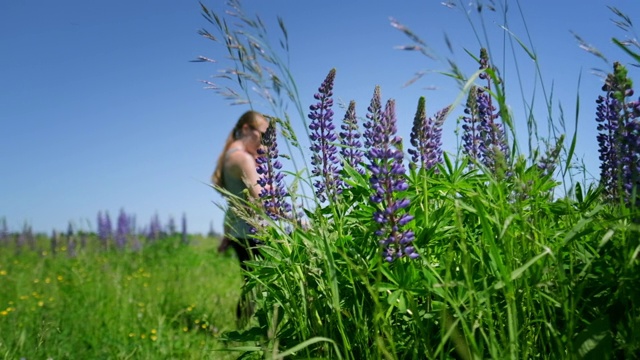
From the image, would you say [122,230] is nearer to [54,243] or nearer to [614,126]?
[54,243]

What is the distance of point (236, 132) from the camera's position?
671 cm

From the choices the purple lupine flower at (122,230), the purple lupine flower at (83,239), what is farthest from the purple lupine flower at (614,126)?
the purple lupine flower at (83,239)

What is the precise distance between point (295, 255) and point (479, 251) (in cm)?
70

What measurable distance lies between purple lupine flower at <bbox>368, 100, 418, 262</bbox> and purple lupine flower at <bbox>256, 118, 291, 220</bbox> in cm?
72

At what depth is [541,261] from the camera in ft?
6.35

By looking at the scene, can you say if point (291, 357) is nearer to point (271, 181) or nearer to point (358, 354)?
point (358, 354)

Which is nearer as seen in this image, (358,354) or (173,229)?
(358,354)

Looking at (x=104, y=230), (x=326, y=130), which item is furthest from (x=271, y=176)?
(x=104, y=230)

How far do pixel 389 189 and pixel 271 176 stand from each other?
2.79ft

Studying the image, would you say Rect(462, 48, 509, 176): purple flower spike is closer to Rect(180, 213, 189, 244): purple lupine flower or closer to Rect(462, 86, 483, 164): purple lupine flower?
Rect(462, 86, 483, 164): purple lupine flower

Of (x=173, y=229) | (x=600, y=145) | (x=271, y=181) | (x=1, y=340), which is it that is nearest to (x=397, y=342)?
(x=271, y=181)

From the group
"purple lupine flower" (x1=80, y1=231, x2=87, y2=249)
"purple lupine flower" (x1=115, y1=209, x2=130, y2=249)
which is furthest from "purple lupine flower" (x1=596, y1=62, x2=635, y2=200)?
"purple lupine flower" (x1=80, y1=231, x2=87, y2=249)

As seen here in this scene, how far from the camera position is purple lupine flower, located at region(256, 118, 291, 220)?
2697mm

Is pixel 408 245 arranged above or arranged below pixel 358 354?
above
